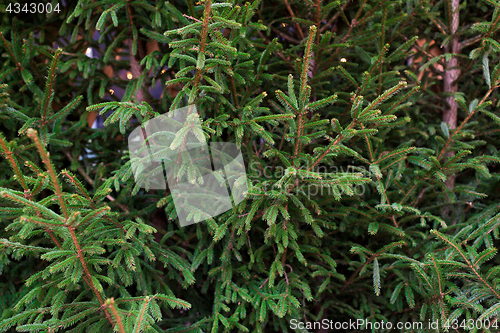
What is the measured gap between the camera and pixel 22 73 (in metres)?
2.13

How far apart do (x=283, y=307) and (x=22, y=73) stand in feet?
7.04

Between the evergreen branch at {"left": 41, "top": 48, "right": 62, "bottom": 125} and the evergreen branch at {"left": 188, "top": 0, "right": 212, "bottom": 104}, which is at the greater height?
the evergreen branch at {"left": 188, "top": 0, "right": 212, "bottom": 104}

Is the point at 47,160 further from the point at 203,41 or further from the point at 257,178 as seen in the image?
the point at 257,178

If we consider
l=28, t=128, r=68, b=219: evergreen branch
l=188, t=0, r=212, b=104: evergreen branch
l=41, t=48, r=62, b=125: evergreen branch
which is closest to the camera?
l=28, t=128, r=68, b=219: evergreen branch

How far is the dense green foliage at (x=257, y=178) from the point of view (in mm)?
1604

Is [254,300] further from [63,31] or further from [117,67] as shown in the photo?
[63,31]

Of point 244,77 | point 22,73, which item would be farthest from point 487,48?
point 22,73

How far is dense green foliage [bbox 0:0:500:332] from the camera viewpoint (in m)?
1.60

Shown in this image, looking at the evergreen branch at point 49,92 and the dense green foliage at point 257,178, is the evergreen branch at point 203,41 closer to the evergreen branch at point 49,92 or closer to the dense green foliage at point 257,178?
the dense green foliage at point 257,178

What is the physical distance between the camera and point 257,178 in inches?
74.5

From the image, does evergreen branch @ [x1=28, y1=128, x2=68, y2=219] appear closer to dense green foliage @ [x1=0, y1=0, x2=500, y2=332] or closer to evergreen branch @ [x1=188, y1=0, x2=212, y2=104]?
dense green foliage @ [x1=0, y1=0, x2=500, y2=332]

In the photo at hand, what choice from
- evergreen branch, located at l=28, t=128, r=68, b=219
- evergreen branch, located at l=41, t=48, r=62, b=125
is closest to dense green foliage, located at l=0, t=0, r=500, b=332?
evergreen branch, located at l=41, t=48, r=62, b=125

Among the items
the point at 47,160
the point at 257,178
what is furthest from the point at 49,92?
the point at 257,178

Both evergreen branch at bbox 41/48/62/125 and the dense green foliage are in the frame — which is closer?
the dense green foliage
